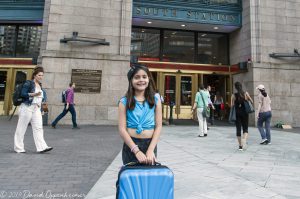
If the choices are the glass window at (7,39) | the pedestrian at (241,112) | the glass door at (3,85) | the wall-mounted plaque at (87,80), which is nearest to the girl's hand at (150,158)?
Result: the pedestrian at (241,112)

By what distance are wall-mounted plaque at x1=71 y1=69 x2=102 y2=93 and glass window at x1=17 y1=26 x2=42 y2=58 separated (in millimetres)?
6170

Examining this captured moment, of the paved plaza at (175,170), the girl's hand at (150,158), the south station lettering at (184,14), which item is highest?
the south station lettering at (184,14)

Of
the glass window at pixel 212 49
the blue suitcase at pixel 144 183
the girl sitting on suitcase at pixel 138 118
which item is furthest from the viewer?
the glass window at pixel 212 49

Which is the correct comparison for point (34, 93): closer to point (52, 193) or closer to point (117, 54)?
point (52, 193)

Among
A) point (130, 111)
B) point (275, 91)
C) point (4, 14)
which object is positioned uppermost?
point (4, 14)

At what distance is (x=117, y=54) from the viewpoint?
1255 centimetres

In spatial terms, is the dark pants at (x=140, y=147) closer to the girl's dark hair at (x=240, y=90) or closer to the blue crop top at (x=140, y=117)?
the blue crop top at (x=140, y=117)

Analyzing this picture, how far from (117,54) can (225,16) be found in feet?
23.4

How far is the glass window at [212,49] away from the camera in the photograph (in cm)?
1670

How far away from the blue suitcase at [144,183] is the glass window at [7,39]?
17.4 m

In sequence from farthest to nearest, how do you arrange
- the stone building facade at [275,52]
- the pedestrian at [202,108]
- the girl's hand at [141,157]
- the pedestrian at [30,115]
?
the stone building facade at [275,52]
the pedestrian at [202,108]
the pedestrian at [30,115]
the girl's hand at [141,157]

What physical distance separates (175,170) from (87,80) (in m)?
8.39

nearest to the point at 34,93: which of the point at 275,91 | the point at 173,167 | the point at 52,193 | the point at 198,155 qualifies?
the point at 52,193

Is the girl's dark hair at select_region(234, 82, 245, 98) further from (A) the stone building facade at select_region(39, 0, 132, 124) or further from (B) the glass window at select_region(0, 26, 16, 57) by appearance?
(B) the glass window at select_region(0, 26, 16, 57)
